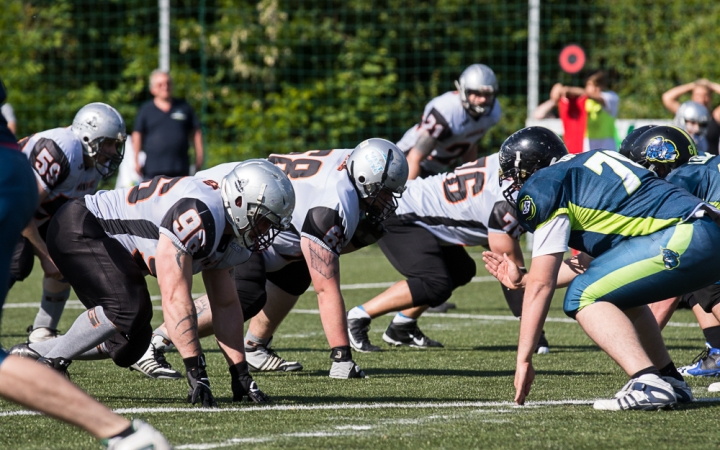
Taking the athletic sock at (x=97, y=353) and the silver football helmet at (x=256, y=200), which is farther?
→ the athletic sock at (x=97, y=353)

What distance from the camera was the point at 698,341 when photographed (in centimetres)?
716

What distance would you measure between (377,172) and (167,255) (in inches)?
60.1

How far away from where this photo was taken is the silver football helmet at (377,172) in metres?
5.68

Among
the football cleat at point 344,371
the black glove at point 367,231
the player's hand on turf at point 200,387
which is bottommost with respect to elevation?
the football cleat at point 344,371

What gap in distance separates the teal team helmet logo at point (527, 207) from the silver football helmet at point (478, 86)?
4415 mm

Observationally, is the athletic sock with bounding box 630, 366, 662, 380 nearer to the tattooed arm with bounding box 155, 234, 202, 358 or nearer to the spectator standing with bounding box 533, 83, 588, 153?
the tattooed arm with bounding box 155, 234, 202, 358

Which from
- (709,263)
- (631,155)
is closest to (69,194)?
(631,155)

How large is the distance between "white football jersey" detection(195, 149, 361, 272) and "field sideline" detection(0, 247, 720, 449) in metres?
0.72

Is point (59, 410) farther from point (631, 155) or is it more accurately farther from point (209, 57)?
point (209, 57)

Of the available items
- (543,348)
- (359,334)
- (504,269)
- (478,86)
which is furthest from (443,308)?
(504,269)

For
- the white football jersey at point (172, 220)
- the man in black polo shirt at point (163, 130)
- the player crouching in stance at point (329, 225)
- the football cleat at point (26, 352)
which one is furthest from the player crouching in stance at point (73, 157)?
the man in black polo shirt at point (163, 130)

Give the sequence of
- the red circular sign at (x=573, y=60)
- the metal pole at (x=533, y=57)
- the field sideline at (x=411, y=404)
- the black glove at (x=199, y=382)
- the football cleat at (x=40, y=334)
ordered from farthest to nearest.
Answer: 1. the metal pole at (x=533, y=57)
2. the red circular sign at (x=573, y=60)
3. the football cleat at (x=40, y=334)
4. the black glove at (x=199, y=382)
5. the field sideline at (x=411, y=404)

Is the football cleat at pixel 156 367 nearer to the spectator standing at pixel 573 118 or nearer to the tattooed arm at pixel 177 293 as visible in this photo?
the tattooed arm at pixel 177 293

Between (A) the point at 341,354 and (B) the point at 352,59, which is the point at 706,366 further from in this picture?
(B) the point at 352,59
